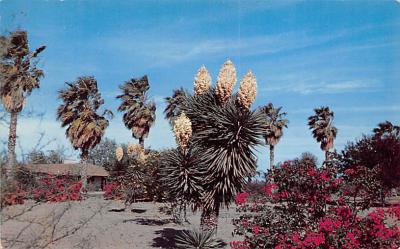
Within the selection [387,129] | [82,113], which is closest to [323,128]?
[387,129]

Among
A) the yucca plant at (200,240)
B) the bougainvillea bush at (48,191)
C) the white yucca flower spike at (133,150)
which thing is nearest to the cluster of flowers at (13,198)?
the bougainvillea bush at (48,191)

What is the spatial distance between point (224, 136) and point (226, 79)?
1363 millimetres

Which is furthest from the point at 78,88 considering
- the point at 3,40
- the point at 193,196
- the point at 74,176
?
the point at 3,40

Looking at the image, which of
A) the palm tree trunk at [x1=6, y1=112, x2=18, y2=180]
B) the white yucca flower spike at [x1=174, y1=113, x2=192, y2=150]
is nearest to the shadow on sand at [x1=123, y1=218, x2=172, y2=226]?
the white yucca flower spike at [x1=174, y1=113, x2=192, y2=150]

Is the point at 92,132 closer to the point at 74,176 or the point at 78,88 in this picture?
the point at 78,88

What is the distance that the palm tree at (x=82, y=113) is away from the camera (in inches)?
1155

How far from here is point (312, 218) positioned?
7938 mm

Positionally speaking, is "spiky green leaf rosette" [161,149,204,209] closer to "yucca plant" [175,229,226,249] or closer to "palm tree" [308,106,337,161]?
"yucca plant" [175,229,226,249]

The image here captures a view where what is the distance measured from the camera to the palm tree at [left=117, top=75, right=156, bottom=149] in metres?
31.0

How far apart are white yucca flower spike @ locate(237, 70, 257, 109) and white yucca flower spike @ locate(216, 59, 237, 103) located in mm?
332

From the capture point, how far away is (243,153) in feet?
34.1

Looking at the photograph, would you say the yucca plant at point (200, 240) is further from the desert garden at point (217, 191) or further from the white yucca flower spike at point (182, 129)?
the white yucca flower spike at point (182, 129)

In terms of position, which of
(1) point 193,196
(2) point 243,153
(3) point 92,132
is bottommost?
(1) point 193,196

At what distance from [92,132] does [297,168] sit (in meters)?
23.2
